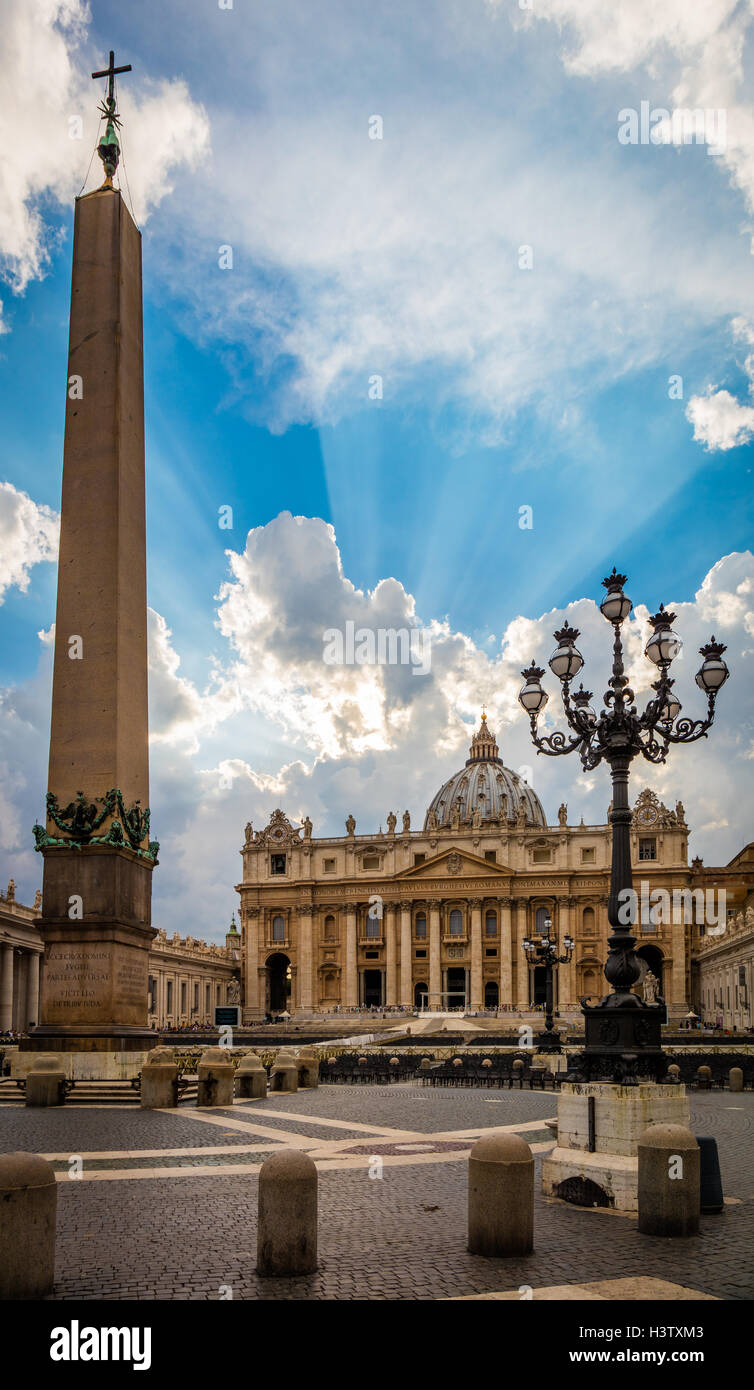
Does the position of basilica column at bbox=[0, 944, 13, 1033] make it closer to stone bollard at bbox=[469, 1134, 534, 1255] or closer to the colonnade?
the colonnade

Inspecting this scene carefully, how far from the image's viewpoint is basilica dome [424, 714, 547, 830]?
459 ft

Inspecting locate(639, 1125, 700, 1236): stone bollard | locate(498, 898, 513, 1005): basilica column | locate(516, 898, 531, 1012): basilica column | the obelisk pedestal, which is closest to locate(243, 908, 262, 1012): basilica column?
locate(498, 898, 513, 1005): basilica column

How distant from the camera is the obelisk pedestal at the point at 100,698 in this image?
2072 centimetres

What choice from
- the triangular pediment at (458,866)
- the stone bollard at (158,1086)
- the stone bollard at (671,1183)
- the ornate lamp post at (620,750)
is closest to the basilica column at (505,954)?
the triangular pediment at (458,866)

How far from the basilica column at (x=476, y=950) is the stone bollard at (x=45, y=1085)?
8444 cm

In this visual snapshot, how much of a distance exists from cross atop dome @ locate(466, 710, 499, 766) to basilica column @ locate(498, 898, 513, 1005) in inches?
2083

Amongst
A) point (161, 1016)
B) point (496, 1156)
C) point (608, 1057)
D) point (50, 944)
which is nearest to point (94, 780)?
point (50, 944)

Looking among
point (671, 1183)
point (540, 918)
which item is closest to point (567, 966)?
point (540, 918)

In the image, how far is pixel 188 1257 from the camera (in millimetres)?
7918

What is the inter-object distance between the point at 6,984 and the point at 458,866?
5608 cm

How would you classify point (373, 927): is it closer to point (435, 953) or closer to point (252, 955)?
point (435, 953)

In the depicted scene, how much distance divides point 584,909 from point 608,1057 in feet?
305

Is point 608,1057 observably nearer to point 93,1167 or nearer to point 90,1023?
point 93,1167
